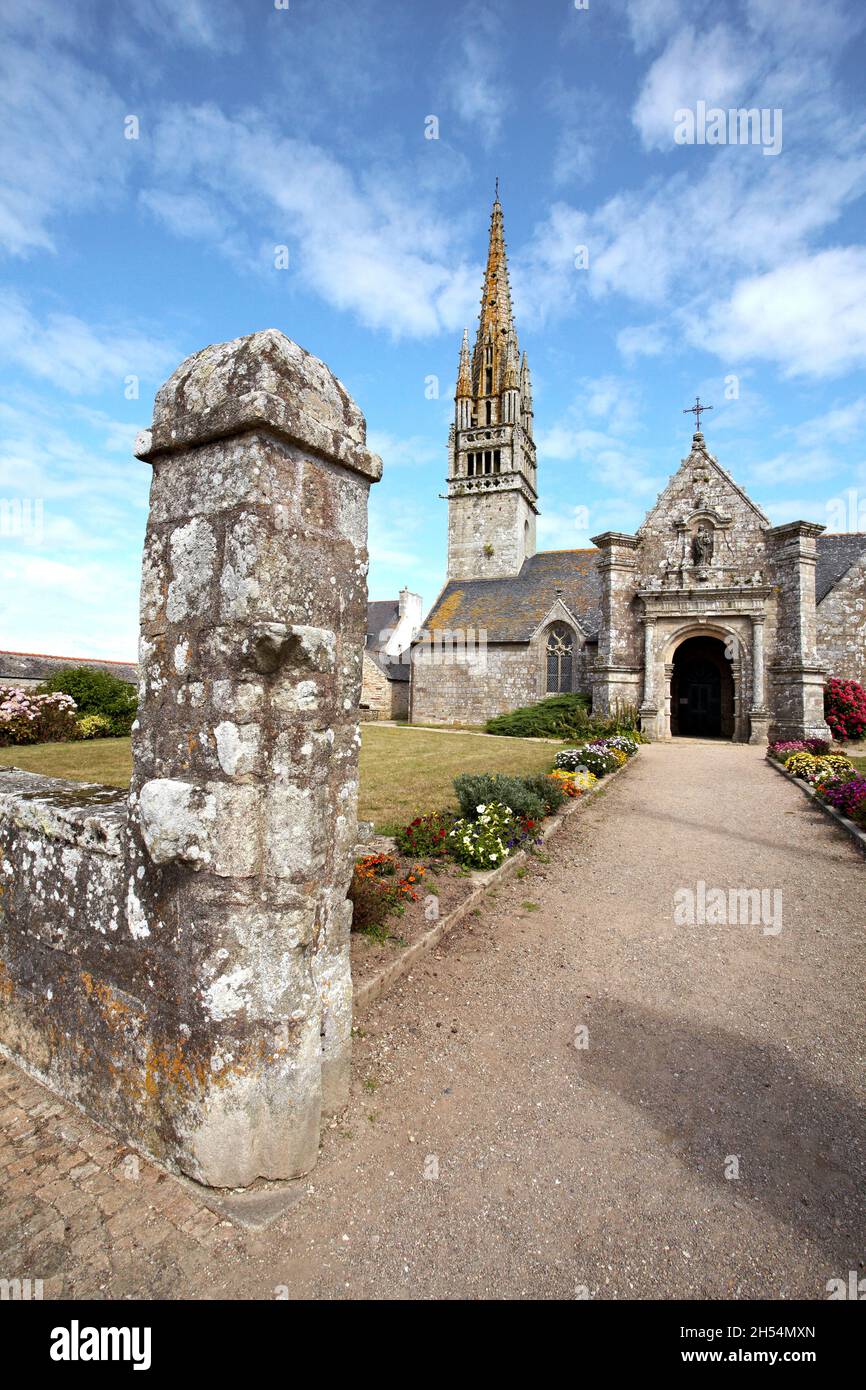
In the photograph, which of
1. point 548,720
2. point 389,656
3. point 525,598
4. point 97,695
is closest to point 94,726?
point 97,695

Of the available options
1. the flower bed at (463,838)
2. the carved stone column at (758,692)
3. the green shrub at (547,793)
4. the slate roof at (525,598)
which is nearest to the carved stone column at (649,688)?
the carved stone column at (758,692)

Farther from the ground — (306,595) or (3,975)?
(306,595)

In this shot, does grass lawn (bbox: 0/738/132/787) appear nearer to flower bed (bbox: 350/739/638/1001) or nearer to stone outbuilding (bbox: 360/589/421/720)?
flower bed (bbox: 350/739/638/1001)

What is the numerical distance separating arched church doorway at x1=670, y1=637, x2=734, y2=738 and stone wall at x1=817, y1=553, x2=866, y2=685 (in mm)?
3239

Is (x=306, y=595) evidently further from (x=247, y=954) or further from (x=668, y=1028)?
(x=668, y=1028)

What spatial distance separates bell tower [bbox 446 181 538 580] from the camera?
3616 cm

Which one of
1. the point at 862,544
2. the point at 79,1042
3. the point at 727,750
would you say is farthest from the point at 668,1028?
the point at 862,544

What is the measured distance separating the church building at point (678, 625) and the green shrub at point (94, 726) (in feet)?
45.8

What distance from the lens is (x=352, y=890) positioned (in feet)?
17.1

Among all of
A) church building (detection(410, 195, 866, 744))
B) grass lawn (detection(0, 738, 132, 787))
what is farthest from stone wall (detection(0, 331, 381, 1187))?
church building (detection(410, 195, 866, 744))

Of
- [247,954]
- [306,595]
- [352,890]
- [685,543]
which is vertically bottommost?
[352,890]

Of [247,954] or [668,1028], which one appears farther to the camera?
[668,1028]

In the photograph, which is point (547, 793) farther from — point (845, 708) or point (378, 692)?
point (378, 692)
